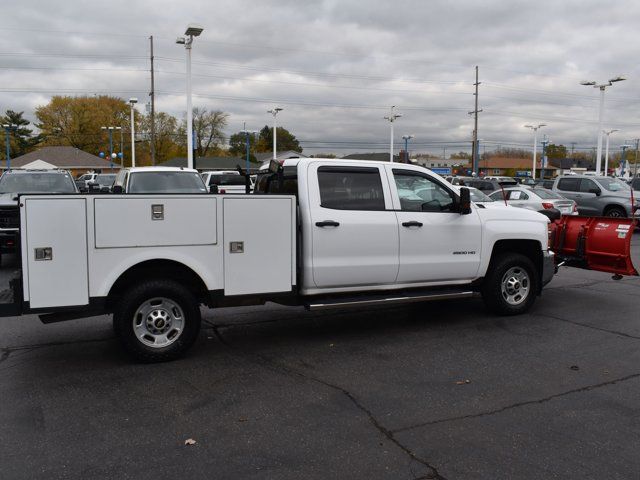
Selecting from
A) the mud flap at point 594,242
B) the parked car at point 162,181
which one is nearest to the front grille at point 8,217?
the parked car at point 162,181

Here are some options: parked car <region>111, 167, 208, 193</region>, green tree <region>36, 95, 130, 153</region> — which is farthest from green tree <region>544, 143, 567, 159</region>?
parked car <region>111, 167, 208, 193</region>

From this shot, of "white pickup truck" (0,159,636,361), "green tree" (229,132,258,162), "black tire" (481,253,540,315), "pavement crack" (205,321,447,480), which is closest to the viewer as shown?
"pavement crack" (205,321,447,480)

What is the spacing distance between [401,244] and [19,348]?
436cm

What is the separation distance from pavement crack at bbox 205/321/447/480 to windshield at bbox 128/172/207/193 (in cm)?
697

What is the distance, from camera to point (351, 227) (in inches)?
248

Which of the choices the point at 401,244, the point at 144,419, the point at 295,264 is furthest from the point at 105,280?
the point at 401,244

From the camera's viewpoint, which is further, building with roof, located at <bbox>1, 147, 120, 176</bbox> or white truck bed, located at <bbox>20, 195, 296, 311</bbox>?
building with roof, located at <bbox>1, 147, 120, 176</bbox>

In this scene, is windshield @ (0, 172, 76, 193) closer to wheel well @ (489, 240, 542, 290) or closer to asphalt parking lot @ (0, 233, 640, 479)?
asphalt parking lot @ (0, 233, 640, 479)

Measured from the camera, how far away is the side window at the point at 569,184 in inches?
824

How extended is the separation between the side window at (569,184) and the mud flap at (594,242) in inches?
516

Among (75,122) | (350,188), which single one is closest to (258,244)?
(350,188)

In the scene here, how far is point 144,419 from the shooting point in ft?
14.4

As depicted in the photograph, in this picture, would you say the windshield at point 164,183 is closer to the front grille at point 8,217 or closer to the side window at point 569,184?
the front grille at point 8,217

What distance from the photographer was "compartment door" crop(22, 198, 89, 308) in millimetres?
5012
